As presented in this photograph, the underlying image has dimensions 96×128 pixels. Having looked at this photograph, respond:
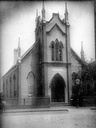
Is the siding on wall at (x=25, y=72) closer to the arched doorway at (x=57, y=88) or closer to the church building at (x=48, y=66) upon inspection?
the church building at (x=48, y=66)

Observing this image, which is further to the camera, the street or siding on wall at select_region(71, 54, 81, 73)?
siding on wall at select_region(71, 54, 81, 73)

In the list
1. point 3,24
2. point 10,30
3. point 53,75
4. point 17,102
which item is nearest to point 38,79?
point 53,75

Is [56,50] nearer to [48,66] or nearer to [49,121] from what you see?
[48,66]

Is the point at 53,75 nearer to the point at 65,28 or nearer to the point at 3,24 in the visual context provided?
the point at 65,28

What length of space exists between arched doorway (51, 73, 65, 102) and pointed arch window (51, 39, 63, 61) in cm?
244

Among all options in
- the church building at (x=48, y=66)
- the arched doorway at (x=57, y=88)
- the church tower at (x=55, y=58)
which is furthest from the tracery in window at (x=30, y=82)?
the arched doorway at (x=57, y=88)

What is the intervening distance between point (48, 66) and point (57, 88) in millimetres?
3578

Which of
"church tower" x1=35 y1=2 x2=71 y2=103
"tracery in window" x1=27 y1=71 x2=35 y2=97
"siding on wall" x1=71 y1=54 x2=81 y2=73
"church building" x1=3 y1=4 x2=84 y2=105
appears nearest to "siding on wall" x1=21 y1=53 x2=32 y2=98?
"church building" x1=3 y1=4 x2=84 y2=105

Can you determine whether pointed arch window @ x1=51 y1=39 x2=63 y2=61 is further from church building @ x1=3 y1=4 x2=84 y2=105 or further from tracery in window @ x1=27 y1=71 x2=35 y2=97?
tracery in window @ x1=27 y1=71 x2=35 y2=97

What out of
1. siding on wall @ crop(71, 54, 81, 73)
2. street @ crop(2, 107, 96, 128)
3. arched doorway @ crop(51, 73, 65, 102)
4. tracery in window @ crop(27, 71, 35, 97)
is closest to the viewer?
street @ crop(2, 107, 96, 128)

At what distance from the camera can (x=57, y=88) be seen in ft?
117

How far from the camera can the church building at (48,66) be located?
3444 centimetres

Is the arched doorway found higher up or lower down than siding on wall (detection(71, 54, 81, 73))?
lower down

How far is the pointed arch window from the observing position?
35.5 m
